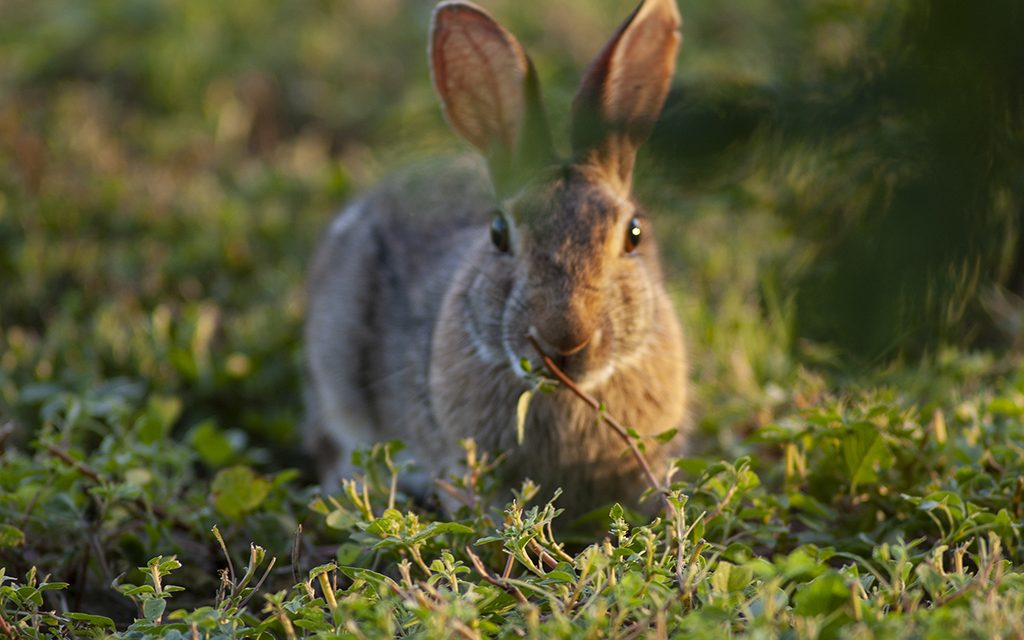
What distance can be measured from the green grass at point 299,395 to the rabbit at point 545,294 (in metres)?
0.17

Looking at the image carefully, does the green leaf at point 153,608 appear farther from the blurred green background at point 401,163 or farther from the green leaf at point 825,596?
the green leaf at point 825,596

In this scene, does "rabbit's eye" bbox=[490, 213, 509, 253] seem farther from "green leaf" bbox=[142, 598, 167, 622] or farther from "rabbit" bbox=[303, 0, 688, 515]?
"green leaf" bbox=[142, 598, 167, 622]

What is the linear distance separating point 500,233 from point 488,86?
399mm

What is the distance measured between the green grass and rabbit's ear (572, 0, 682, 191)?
109 mm

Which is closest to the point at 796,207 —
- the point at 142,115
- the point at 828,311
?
the point at 828,311

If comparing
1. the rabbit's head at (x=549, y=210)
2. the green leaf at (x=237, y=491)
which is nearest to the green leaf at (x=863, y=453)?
the rabbit's head at (x=549, y=210)

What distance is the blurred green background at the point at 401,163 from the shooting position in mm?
2066

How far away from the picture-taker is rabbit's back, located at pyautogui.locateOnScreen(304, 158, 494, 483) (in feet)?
14.4

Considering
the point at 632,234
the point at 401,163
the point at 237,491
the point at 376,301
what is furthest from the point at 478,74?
the point at 376,301

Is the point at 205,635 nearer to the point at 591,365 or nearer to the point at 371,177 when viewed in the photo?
the point at 591,365

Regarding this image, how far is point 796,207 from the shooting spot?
7.93 feet

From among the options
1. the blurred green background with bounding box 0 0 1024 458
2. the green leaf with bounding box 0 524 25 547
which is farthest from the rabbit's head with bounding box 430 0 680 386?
the green leaf with bounding box 0 524 25 547

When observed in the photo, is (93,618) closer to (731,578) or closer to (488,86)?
(731,578)

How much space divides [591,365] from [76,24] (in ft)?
18.2
